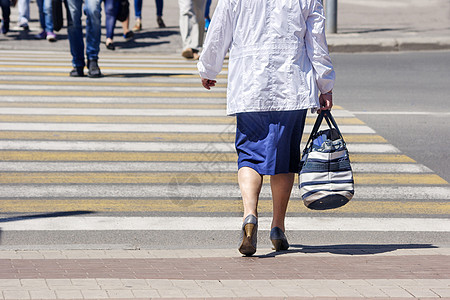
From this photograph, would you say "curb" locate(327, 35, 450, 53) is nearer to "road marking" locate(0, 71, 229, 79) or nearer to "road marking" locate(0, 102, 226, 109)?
"road marking" locate(0, 71, 229, 79)

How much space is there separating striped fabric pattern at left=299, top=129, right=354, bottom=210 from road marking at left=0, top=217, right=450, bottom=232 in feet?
3.29

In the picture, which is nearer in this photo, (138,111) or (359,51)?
(138,111)

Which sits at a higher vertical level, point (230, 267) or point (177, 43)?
point (230, 267)

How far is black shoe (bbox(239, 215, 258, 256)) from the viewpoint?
15.9 feet

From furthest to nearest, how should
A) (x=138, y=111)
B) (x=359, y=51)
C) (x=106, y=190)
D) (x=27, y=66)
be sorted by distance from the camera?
(x=359, y=51) → (x=27, y=66) → (x=138, y=111) → (x=106, y=190)

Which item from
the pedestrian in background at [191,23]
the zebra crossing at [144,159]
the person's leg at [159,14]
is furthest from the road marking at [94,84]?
the person's leg at [159,14]

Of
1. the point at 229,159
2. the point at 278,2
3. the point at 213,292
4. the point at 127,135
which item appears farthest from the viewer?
the point at 127,135

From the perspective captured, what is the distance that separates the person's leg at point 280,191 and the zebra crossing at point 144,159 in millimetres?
818

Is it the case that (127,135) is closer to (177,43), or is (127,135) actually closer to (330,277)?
(330,277)

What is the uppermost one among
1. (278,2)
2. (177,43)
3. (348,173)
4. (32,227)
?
(278,2)

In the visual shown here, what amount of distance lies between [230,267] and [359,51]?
11.5 metres

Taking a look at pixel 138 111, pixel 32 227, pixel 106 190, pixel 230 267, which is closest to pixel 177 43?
pixel 138 111

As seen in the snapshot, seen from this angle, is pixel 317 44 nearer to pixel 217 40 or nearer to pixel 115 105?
pixel 217 40

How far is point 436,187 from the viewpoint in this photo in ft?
23.1
